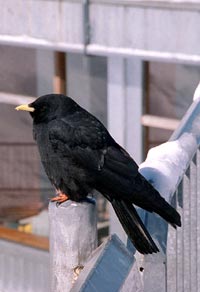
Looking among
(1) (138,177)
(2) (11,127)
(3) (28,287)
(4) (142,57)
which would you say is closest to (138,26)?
(4) (142,57)

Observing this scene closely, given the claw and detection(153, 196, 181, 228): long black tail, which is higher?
detection(153, 196, 181, 228): long black tail

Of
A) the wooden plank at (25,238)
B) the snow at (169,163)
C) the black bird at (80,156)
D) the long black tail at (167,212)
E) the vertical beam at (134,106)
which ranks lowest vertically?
the wooden plank at (25,238)

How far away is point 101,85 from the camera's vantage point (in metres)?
8.31

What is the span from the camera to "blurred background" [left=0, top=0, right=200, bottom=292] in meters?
7.43

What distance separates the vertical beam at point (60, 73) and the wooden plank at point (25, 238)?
148 centimetres

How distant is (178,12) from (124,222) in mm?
4718

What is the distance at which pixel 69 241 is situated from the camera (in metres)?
2.04

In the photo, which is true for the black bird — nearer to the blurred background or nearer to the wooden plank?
the blurred background

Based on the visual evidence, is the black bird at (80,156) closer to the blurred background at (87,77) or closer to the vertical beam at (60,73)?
the blurred background at (87,77)

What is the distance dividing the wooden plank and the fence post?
688 cm

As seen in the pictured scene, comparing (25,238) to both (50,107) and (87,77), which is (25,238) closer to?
(87,77)

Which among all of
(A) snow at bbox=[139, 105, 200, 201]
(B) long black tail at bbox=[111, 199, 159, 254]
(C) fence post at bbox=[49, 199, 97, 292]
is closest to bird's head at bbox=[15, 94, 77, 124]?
(B) long black tail at bbox=[111, 199, 159, 254]

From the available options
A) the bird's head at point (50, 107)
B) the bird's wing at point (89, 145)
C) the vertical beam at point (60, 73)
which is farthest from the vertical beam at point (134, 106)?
the bird's wing at point (89, 145)

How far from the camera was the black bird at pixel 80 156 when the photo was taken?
311 cm
